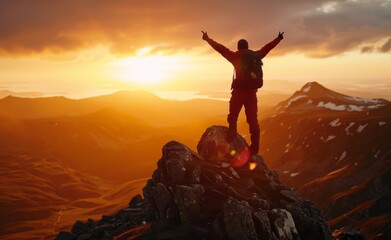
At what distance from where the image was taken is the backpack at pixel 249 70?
24.3 metres

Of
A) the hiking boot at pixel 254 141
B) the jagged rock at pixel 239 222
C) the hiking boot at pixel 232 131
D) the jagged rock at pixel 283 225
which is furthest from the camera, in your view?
the hiking boot at pixel 232 131

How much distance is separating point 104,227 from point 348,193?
4478 inches

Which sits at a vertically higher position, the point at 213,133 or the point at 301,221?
the point at 213,133

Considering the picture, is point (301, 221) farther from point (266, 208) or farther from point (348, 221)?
point (348, 221)

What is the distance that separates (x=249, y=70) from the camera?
2434 centimetres

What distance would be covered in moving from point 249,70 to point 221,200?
30.3 feet

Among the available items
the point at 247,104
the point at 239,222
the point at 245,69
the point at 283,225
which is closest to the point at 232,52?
the point at 245,69

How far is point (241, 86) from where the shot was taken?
24.8 meters

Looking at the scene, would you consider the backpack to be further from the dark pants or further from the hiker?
the dark pants

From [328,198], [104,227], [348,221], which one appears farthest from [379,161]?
[104,227]

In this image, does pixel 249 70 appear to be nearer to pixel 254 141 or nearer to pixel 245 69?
pixel 245 69

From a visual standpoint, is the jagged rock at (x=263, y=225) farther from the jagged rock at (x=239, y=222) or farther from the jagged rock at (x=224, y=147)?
the jagged rock at (x=224, y=147)

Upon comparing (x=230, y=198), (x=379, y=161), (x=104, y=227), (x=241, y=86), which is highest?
(x=241, y=86)

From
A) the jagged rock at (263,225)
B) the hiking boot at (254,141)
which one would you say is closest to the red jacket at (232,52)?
the hiking boot at (254,141)
